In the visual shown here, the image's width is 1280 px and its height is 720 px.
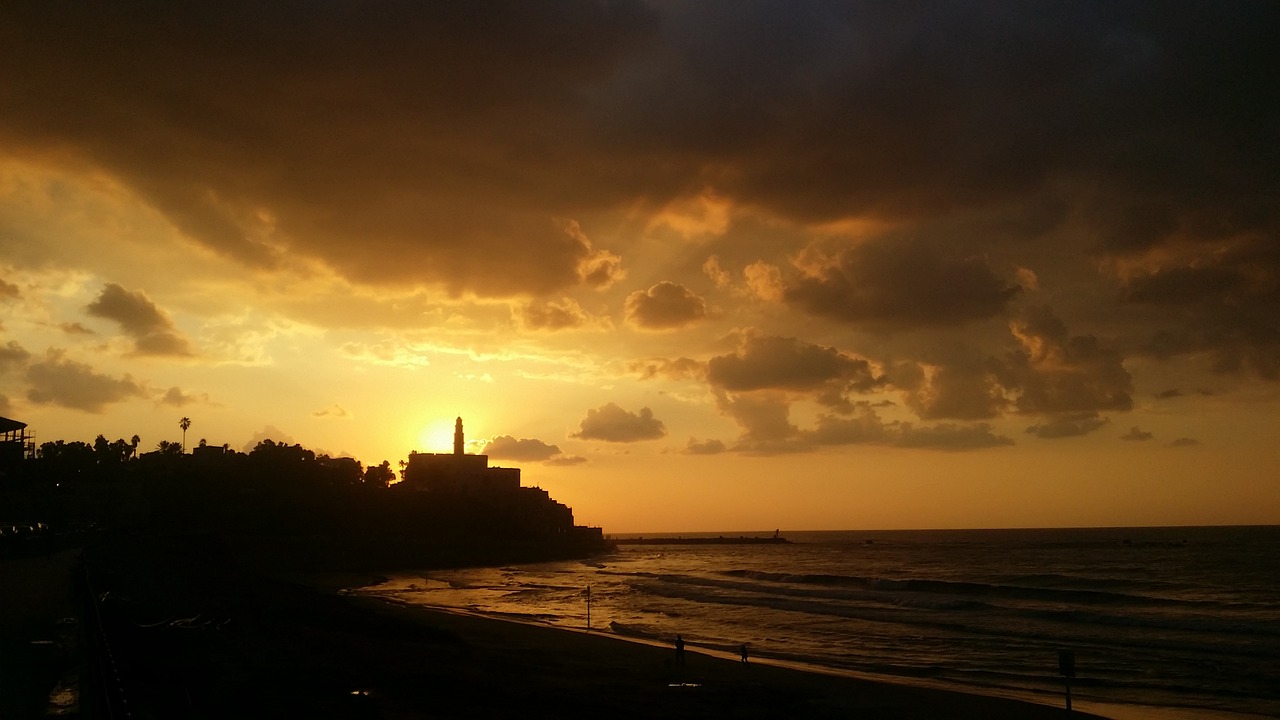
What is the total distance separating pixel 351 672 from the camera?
2345 cm

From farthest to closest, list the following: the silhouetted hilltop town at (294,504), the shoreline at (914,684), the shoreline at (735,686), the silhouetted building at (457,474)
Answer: the silhouetted building at (457,474) < the silhouetted hilltop town at (294,504) < the shoreline at (914,684) < the shoreline at (735,686)

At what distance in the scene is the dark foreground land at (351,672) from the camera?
17.2 meters

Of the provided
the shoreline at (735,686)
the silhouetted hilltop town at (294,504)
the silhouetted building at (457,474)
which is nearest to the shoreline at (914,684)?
the shoreline at (735,686)

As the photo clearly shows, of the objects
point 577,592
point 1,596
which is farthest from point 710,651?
point 577,592

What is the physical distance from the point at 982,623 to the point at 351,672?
3141cm

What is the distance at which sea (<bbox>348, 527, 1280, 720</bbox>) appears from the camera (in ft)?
85.7

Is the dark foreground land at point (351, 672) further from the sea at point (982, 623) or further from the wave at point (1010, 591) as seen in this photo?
the wave at point (1010, 591)

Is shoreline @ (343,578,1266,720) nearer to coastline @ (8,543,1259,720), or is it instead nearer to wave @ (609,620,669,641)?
coastline @ (8,543,1259,720)

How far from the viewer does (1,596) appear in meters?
27.1

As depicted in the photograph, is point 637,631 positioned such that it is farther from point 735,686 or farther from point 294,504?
point 294,504

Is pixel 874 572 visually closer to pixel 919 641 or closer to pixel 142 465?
pixel 919 641

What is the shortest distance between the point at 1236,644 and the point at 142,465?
473 ft

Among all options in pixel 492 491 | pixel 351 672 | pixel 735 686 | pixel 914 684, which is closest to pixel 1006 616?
pixel 914 684

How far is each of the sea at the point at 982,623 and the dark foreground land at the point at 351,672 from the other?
419 cm
